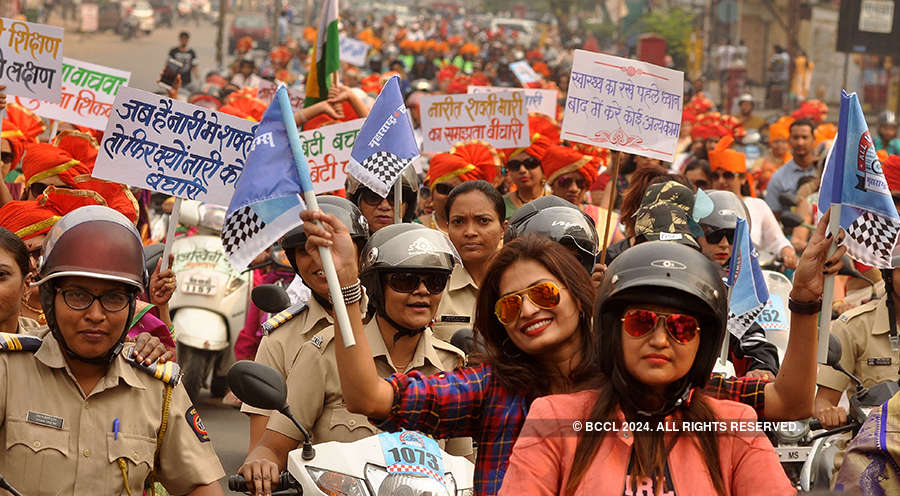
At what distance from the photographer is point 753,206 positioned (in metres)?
11.1

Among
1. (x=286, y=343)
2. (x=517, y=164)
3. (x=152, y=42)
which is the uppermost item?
(x=152, y=42)

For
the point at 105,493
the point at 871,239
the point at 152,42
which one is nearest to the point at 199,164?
the point at 105,493

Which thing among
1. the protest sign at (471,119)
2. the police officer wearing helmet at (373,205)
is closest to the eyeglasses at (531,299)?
the police officer wearing helmet at (373,205)

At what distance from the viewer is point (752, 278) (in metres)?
6.33

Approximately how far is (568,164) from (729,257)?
287 cm

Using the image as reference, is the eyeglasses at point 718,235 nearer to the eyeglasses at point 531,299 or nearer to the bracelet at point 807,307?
the eyeglasses at point 531,299

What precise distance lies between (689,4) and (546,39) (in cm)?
699

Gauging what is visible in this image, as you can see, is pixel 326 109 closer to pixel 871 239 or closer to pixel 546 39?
pixel 871 239

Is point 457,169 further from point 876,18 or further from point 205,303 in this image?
point 876,18

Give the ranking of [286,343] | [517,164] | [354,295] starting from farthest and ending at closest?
[517,164], [286,343], [354,295]

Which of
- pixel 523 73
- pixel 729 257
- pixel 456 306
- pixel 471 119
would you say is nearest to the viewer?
pixel 456 306

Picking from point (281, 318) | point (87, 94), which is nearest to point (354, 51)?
point (87, 94)

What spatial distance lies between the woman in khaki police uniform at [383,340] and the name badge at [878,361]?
2291mm

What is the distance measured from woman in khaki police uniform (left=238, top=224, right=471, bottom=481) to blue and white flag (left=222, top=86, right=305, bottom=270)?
0.73 metres
